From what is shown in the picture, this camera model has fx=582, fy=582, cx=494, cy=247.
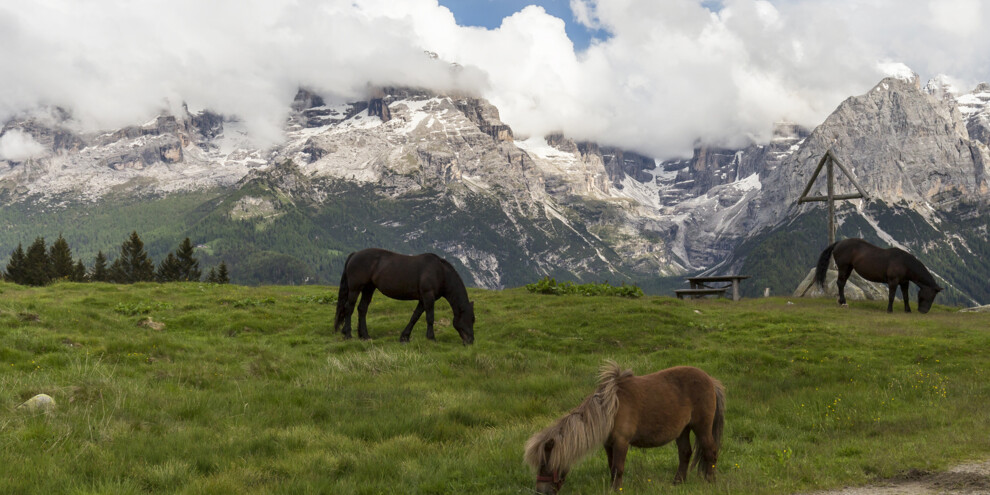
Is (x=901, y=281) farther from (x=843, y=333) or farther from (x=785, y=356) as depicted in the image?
(x=785, y=356)

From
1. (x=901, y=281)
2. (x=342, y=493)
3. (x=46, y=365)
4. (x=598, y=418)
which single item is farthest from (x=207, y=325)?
(x=901, y=281)

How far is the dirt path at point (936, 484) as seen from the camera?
7.11m

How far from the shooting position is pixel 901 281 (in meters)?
30.4

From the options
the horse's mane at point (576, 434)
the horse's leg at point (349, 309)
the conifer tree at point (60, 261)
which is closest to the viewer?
the horse's mane at point (576, 434)

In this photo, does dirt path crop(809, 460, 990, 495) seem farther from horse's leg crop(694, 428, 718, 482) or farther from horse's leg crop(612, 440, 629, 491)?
horse's leg crop(612, 440, 629, 491)

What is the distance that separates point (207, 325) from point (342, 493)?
17.6 m

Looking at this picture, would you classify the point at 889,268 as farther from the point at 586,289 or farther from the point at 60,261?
the point at 60,261

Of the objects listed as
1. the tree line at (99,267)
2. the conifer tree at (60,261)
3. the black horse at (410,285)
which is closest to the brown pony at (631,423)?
the black horse at (410,285)

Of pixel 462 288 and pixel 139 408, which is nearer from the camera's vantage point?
pixel 139 408

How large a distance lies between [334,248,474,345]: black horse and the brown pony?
38.7 feet

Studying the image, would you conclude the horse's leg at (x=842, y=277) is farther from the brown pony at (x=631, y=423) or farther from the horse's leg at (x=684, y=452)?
the horse's leg at (x=684, y=452)

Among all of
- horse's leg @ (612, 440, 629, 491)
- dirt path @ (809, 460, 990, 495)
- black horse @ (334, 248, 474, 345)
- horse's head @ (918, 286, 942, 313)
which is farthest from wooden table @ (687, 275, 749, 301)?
horse's leg @ (612, 440, 629, 491)

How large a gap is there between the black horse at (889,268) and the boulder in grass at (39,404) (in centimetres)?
3363

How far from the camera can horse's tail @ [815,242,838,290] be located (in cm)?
3520
